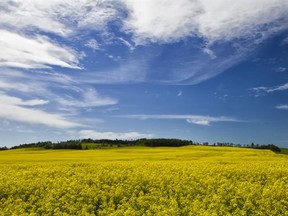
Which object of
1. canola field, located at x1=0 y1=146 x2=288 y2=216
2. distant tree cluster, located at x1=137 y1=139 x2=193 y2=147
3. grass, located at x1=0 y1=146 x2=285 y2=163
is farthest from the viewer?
distant tree cluster, located at x1=137 y1=139 x2=193 y2=147

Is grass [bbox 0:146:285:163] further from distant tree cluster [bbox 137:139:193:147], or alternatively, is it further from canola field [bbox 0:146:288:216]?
distant tree cluster [bbox 137:139:193:147]

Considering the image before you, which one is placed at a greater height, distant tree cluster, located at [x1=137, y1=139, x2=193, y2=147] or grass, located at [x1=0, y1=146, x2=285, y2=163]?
distant tree cluster, located at [x1=137, y1=139, x2=193, y2=147]

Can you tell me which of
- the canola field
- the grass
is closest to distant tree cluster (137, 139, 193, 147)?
the grass

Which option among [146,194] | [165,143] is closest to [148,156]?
[146,194]

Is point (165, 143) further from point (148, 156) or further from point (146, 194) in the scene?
point (146, 194)

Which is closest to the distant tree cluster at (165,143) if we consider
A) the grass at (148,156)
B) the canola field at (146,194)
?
the grass at (148,156)

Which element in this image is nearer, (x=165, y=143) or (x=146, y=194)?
(x=146, y=194)

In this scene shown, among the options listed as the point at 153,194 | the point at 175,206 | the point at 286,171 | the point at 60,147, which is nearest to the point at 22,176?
the point at 153,194

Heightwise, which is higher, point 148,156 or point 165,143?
point 165,143

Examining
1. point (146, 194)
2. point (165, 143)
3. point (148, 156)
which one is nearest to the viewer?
point (146, 194)

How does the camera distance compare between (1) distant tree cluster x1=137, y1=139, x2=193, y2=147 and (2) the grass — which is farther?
(1) distant tree cluster x1=137, y1=139, x2=193, y2=147

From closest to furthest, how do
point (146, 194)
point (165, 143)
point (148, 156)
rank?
point (146, 194) → point (148, 156) → point (165, 143)

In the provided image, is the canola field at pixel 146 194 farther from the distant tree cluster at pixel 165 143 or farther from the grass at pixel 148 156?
the distant tree cluster at pixel 165 143

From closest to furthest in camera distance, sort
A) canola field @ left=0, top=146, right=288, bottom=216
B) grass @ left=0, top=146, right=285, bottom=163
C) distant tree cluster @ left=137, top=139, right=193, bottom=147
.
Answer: canola field @ left=0, top=146, right=288, bottom=216 < grass @ left=0, top=146, right=285, bottom=163 < distant tree cluster @ left=137, top=139, right=193, bottom=147
